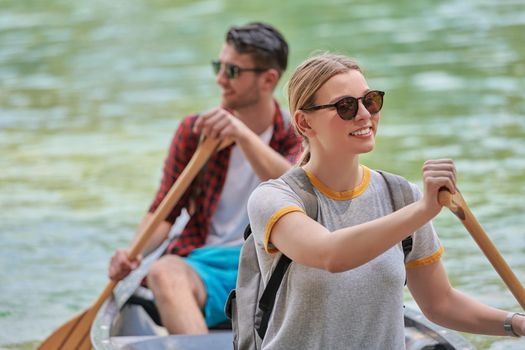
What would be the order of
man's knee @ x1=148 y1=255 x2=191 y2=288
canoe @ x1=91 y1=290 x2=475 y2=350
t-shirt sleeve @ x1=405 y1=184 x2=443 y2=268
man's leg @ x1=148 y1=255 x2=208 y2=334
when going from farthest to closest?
1. man's knee @ x1=148 y1=255 x2=191 y2=288
2. man's leg @ x1=148 y1=255 x2=208 y2=334
3. canoe @ x1=91 y1=290 x2=475 y2=350
4. t-shirt sleeve @ x1=405 y1=184 x2=443 y2=268

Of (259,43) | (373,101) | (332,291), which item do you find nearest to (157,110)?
(259,43)

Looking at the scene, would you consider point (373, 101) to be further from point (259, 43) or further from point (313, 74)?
point (259, 43)

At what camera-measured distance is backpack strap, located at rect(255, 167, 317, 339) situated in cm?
275

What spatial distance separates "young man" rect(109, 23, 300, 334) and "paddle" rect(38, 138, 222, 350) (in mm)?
64

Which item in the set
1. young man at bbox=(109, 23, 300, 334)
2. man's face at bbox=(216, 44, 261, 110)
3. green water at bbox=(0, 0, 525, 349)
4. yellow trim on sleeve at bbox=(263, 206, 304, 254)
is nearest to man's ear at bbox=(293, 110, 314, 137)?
yellow trim on sleeve at bbox=(263, 206, 304, 254)

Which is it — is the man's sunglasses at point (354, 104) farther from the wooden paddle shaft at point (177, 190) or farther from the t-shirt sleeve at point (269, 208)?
the wooden paddle shaft at point (177, 190)

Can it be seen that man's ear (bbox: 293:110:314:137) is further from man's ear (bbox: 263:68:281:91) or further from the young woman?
man's ear (bbox: 263:68:281:91)

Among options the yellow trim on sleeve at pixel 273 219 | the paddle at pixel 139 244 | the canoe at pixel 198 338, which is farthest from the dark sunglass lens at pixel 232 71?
the yellow trim on sleeve at pixel 273 219

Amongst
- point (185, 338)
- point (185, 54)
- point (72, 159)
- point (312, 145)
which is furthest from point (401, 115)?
point (312, 145)

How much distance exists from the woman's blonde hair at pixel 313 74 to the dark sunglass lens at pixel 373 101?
9cm

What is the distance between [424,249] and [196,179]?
1.75 meters

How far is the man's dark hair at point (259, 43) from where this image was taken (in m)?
4.67

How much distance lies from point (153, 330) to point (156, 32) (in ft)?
29.7

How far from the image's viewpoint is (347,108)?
2.78 m
